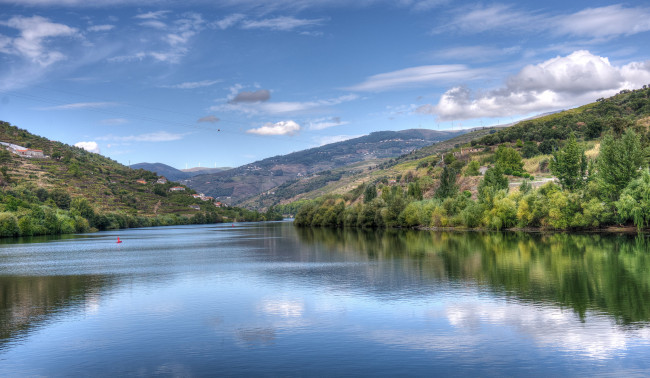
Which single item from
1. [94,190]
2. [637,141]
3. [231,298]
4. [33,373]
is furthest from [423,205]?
[94,190]

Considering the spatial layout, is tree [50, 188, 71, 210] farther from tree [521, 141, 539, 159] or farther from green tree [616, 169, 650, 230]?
green tree [616, 169, 650, 230]

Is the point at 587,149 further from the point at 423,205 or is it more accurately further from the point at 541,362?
the point at 541,362

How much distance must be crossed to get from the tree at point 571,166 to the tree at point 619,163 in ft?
22.1

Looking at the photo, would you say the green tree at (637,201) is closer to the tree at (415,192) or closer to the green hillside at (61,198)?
the tree at (415,192)

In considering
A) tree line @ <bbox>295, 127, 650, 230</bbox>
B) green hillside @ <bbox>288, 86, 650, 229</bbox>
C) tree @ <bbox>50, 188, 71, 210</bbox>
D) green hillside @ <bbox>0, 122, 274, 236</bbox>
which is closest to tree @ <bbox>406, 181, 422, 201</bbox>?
green hillside @ <bbox>288, 86, 650, 229</bbox>

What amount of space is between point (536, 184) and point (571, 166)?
1936cm

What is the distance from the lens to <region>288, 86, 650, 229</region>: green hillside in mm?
71375

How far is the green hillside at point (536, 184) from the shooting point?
71.4 m

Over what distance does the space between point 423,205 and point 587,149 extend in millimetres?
38216

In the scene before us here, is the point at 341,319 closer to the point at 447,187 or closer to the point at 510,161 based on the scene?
the point at 447,187

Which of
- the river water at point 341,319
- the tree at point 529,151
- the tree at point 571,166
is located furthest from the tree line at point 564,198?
the river water at point 341,319

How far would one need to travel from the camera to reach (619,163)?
2803 inches

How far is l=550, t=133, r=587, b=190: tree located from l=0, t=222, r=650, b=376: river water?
34.8 metres

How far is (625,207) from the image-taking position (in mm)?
65062
